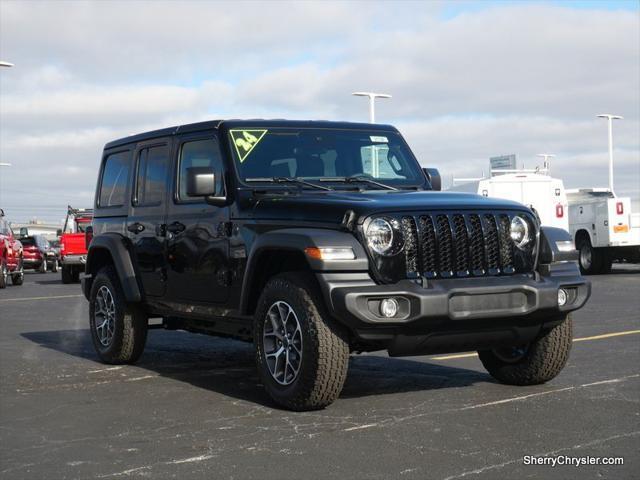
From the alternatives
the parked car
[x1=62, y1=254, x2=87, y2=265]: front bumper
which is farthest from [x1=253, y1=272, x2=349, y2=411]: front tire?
the parked car

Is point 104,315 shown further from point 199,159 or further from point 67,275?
point 67,275

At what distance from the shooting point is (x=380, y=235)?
661 centimetres

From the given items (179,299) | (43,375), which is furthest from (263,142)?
(43,375)

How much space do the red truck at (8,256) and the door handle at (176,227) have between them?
722 inches

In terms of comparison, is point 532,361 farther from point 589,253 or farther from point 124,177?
point 589,253

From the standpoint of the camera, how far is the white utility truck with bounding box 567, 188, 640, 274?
2667cm

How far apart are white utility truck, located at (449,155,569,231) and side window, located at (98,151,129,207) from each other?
18.0 m

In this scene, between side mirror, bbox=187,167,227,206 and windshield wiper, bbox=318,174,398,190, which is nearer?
side mirror, bbox=187,167,227,206

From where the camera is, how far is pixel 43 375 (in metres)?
8.86

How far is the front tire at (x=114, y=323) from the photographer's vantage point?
925 cm

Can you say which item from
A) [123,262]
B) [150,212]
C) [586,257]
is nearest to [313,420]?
[150,212]

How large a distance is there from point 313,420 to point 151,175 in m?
3.37

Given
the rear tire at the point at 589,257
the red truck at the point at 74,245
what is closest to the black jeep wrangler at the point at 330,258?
the red truck at the point at 74,245

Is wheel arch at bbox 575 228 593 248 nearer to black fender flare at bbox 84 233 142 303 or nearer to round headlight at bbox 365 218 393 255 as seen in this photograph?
black fender flare at bbox 84 233 142 303
